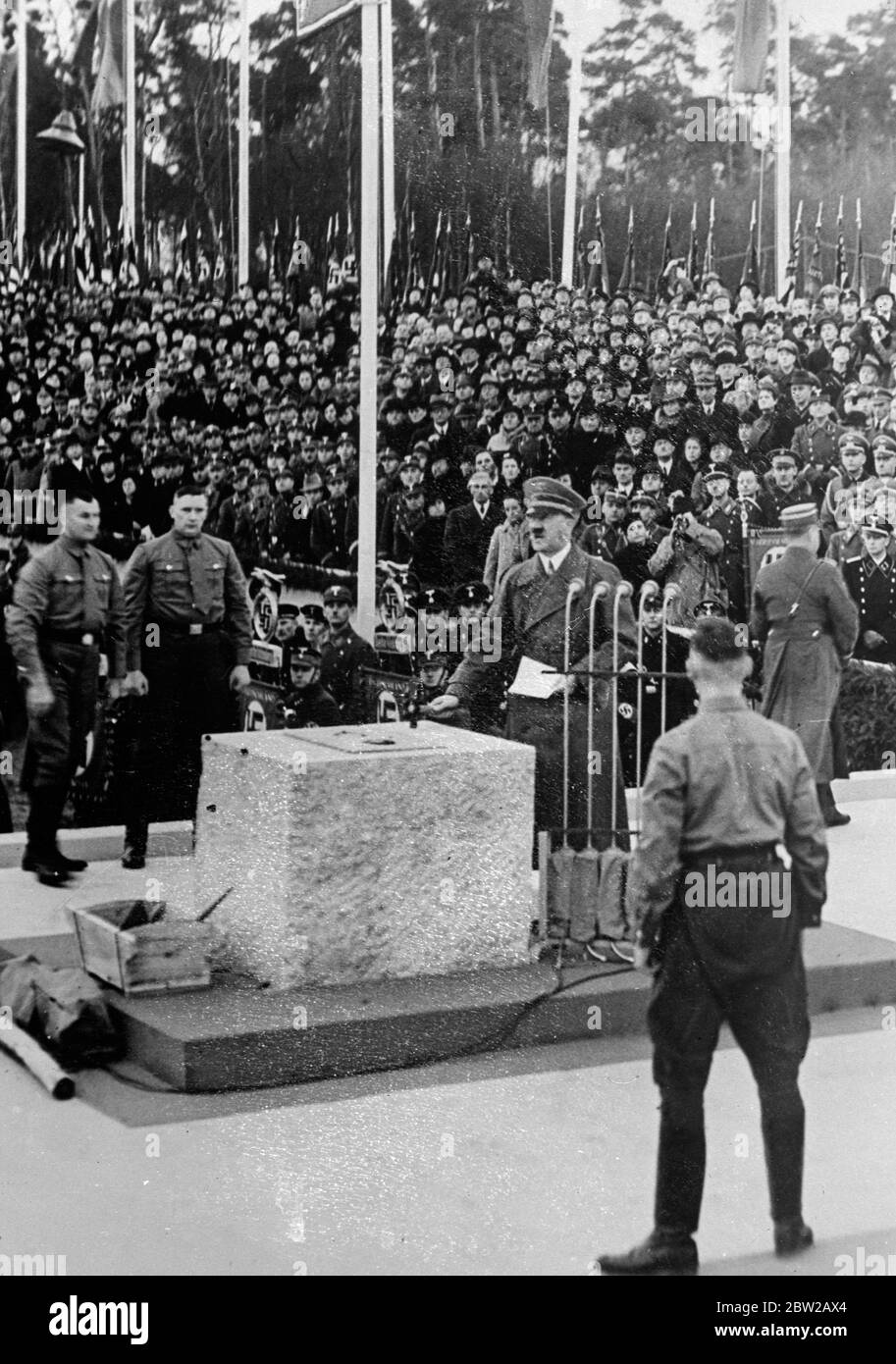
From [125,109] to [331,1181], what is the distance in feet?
11.8

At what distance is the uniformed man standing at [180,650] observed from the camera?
5801 mm

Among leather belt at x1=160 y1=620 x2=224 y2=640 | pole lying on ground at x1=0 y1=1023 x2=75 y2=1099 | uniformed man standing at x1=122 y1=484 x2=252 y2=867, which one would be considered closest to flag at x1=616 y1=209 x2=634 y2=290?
uniformed man standing at x1=122 y1=484 x2=252 y2=867

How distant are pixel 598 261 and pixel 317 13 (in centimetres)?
122

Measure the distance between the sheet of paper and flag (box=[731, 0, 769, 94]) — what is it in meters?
2.12

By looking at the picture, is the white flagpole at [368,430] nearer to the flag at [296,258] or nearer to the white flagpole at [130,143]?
the flag at [296,258]

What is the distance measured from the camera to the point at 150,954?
450 centimetres

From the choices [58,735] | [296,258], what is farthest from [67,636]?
[296,258]

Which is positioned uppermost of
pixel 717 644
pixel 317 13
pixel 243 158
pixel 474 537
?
pixel 317 13

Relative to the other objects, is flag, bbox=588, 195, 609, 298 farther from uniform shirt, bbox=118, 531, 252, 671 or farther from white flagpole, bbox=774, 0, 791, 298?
uniform shirt, bbox=118, 531, 252, 671

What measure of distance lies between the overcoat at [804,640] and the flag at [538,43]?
6.12 feet

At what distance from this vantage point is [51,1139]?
12.9 feet

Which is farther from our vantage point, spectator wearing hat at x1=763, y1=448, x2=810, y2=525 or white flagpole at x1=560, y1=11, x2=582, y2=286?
spectator wearing hat at x1=763, y1=448, x2=810, y2=525

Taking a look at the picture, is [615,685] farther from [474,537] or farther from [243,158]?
[243,158]

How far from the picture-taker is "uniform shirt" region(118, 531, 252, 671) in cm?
586
